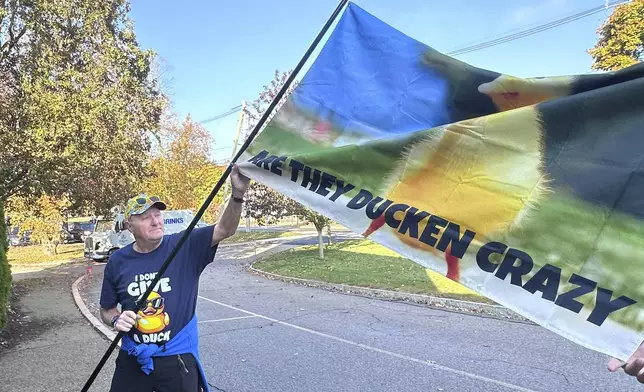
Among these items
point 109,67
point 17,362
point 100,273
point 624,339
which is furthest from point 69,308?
point 624,339

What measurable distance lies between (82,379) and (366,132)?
5.04 m

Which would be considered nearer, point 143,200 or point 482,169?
point 482,169

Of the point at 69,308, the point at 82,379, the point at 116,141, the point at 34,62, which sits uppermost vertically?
the point at 34,62

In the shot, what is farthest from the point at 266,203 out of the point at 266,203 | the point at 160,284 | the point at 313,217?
the point at 160,284

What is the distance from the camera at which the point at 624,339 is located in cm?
175

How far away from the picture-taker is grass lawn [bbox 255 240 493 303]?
39.1 ft

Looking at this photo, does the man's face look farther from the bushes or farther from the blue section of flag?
the bushes

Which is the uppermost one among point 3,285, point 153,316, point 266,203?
point 153,316

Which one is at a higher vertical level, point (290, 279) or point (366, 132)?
point (366, 132)

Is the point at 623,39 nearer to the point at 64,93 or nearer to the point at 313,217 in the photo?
the point at 313,217

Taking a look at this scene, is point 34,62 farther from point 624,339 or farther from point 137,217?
point 624,339

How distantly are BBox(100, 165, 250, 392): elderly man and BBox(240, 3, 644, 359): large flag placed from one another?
0.62 m

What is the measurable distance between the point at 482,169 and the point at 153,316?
82.7 inches

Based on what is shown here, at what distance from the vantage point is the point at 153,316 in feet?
9.56
